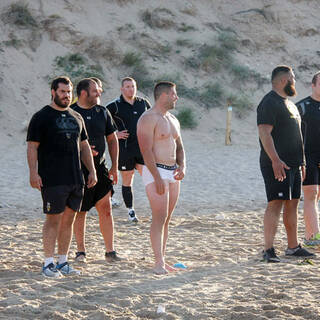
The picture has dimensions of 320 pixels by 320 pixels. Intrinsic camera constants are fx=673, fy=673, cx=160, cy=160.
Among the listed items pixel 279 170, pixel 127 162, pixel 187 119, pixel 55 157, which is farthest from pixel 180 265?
pixel 187 119

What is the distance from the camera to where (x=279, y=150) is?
6770mm

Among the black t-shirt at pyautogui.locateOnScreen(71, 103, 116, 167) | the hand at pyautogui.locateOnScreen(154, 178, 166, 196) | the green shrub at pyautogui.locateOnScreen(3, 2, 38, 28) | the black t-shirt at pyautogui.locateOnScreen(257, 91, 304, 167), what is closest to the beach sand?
the hand at pyautogui.locateOnScreen(154, 178, 166, 196)

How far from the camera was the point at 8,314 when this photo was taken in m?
5.02

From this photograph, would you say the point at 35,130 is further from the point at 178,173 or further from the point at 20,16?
the point at 20,16

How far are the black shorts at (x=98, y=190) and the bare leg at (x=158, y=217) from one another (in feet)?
2.62

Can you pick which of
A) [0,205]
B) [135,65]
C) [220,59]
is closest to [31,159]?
[0,205]

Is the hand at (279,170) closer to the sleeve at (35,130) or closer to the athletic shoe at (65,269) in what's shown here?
the athletic shoe at (65,269)

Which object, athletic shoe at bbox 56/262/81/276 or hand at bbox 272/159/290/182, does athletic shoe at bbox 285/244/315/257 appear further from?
athletic shoe at bbox 56/262/81/276

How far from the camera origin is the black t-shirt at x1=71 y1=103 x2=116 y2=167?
6.95 meters

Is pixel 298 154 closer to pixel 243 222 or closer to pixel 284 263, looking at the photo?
pixel 284 263

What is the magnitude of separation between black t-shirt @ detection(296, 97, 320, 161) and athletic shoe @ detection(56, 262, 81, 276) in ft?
9.77

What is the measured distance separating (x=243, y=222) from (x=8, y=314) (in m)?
5.35

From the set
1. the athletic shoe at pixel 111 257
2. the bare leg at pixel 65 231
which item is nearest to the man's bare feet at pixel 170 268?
the athletic shoe at pixel 111 257

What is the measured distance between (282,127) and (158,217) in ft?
5.23
